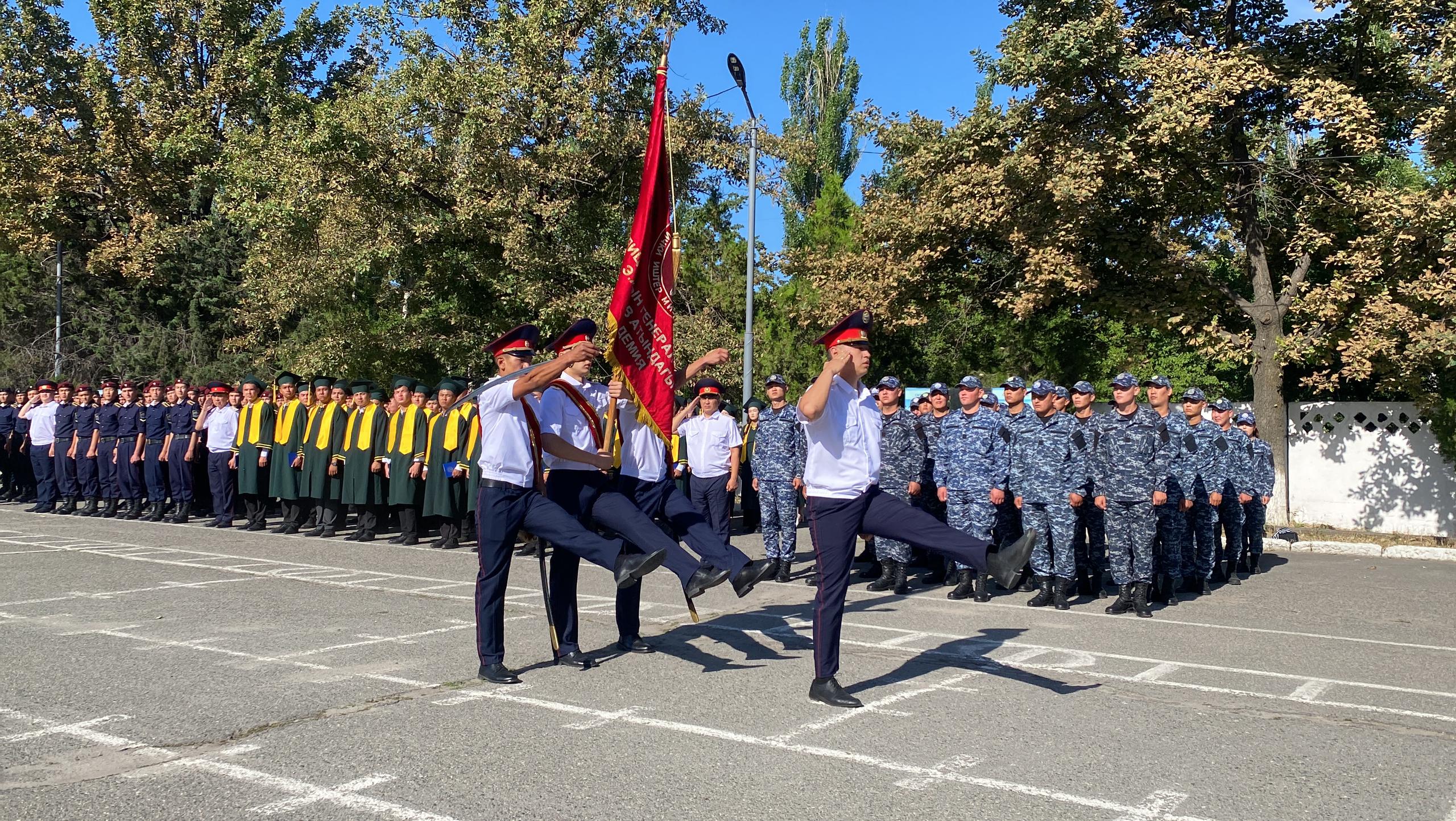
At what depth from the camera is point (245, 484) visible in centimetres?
1556

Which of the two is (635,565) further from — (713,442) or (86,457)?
(86,457)

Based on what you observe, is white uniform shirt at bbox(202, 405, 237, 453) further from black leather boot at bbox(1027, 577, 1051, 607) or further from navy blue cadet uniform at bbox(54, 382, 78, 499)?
black leather boot at bbox(1027, 577, 1051, 607)

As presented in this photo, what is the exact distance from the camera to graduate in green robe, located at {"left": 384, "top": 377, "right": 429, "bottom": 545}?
13945 mm

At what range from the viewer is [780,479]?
1148 cm

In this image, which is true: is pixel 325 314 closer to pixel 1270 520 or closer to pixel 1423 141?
pixel 1270 520

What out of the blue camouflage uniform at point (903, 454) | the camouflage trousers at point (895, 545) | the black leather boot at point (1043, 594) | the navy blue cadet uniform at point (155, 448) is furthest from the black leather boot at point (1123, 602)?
the navy blue cadet uniform at point (155, 448)

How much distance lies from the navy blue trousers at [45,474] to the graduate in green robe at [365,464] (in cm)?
665

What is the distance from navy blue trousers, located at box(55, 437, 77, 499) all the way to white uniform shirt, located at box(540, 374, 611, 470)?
13961mm

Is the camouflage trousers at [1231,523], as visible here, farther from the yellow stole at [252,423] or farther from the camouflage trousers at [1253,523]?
the yellow stole at [252,423]

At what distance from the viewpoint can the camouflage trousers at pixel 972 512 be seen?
34.7 feet

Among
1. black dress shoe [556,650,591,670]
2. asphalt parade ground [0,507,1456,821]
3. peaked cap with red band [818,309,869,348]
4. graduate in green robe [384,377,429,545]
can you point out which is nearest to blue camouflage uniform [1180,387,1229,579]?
asphalt parade ground [0,507,1456,821]

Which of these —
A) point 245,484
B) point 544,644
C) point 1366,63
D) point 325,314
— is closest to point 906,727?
point 544,644

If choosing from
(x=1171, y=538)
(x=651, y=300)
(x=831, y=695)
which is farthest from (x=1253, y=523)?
(x=831, y=695)

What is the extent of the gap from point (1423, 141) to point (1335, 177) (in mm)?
1294
